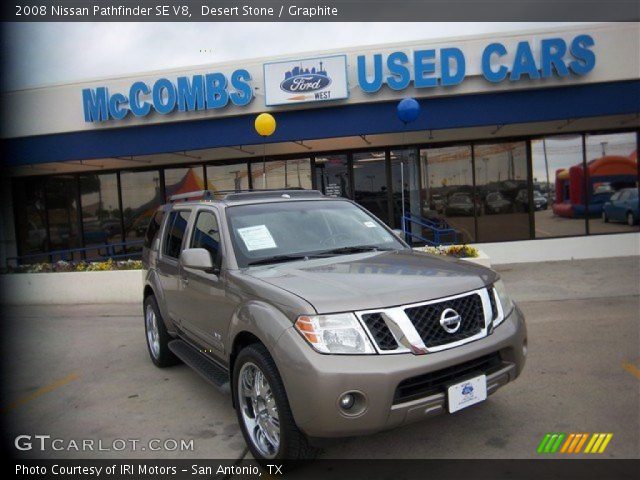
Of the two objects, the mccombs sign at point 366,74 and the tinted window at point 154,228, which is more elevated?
the mccombs sign at point 366,74

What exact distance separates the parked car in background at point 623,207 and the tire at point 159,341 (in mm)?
11844

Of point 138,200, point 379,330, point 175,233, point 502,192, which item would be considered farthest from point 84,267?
point 502,192

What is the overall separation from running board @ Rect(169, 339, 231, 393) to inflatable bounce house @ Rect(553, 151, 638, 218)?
1128 centimetres

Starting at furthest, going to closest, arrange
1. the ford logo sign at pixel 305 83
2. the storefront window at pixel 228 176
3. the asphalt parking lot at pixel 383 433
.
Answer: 1. the storefront window at pixel 228 176
2. the ford logo sign at pixel 305 83
3. the asphalt parking lot at pixel 383 433

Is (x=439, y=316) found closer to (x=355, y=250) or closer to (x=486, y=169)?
(x=355, y=250)

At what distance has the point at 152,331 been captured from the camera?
589cm

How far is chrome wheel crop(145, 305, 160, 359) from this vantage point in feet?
18.3

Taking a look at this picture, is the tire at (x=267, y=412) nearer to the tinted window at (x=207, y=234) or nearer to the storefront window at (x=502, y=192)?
the tinted window at (x=207, y=234)

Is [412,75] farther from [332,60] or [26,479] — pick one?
[26,479]

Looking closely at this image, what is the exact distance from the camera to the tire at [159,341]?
543 cm

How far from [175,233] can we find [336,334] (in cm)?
292

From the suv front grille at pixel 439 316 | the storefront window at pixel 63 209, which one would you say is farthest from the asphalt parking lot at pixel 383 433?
the storefront window at pixel 63 209

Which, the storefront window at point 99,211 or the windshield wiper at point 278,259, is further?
the storefront window at point 99,211

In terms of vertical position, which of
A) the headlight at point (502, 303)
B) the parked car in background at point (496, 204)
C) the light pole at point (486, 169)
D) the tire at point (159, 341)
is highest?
the light pole at point (486, 169)
